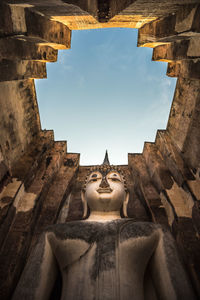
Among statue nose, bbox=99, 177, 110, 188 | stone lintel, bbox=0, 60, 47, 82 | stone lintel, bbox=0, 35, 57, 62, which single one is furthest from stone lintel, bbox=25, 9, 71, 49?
statue nose, bbox=99, 177, 110, 188

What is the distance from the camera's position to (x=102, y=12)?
3.51m

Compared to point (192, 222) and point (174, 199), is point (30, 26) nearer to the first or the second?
point (174, 199)


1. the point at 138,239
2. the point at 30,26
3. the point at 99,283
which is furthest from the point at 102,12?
the point at 99,283

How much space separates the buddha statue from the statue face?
0.53 metres

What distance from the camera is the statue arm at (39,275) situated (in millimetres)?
2029

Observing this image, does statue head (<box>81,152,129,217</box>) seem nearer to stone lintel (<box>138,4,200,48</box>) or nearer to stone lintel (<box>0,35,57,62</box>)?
stone lintel (<box>0,35,57,62</box>)

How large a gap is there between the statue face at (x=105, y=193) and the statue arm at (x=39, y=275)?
1.16m

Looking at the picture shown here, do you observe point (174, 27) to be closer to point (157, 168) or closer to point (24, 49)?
point (24, 49)

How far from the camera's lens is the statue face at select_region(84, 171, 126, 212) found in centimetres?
344

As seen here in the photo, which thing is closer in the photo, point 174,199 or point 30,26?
point 30,26

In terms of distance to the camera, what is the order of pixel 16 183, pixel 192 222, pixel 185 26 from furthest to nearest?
pixel 16 183 → pixel 192 222 → pixel 185 26

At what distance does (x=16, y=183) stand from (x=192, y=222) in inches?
160

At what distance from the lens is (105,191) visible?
11.6 feet

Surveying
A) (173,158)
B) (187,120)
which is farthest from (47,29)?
(173,158)
